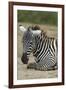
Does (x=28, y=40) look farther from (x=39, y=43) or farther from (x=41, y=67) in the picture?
(x=41, y=67)

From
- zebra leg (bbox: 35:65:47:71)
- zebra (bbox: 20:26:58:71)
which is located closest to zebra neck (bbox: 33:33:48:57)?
zebra (bbox: 20:26:58:71)

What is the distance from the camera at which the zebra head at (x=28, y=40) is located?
2.23 meters

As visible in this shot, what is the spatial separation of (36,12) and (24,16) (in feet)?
0.42

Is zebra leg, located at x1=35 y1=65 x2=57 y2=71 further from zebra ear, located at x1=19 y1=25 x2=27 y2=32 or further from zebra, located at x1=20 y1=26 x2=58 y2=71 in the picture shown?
zebra ear, located at x1=19 y1=25 x2=27 y2=32

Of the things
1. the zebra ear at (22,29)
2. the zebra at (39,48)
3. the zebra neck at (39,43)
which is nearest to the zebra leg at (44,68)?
the zebra at (39,48)

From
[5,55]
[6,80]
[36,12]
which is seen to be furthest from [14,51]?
[36,12]

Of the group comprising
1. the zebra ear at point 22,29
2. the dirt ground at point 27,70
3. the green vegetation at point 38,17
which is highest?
the green vegetation at point 38,17

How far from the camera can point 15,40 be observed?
2195mm

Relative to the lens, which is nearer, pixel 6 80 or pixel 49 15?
pixel 6 80

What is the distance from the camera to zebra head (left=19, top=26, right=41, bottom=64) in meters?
2.23

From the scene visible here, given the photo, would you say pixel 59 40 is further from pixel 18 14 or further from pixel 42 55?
pixel 18 14

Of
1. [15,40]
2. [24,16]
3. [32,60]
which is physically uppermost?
[24,16]

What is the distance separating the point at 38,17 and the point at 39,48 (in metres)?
0.30

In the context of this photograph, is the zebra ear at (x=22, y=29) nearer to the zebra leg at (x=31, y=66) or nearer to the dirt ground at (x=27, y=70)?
the dirt ground at (x=27, y=70)
